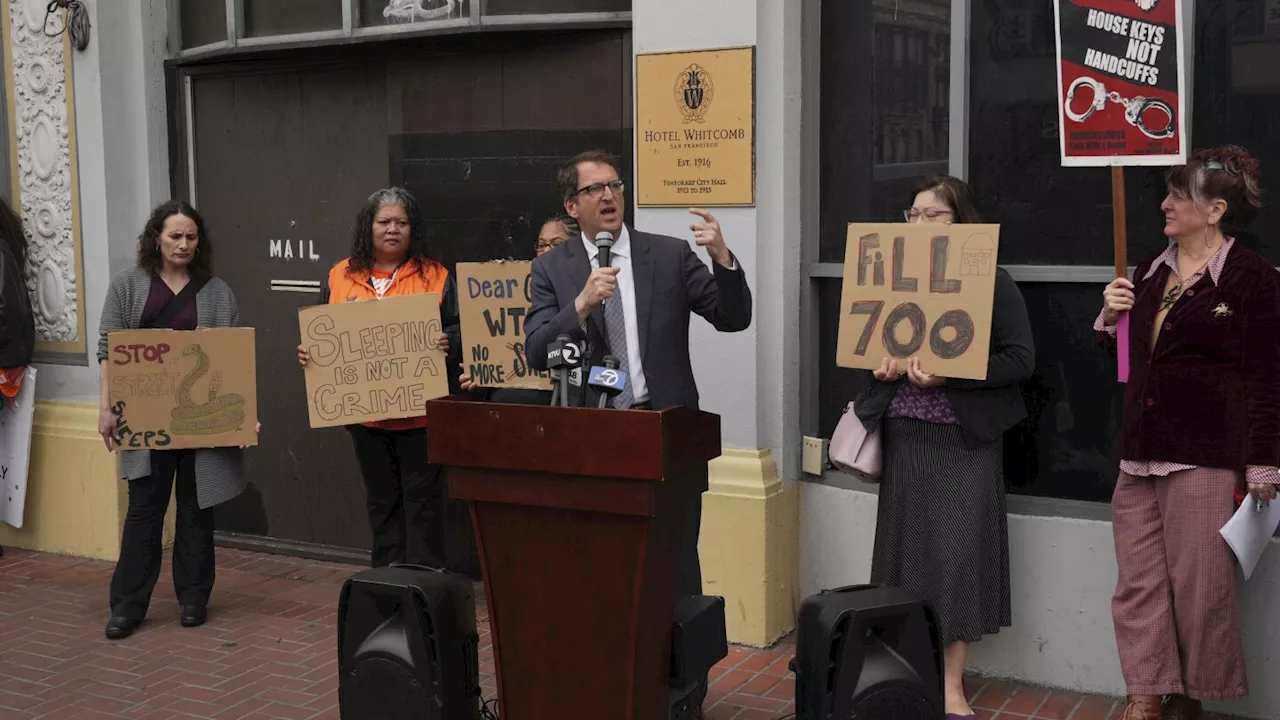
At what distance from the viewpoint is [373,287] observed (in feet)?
19.8

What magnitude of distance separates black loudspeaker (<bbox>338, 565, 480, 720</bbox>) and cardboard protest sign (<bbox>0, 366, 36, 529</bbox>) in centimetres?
439

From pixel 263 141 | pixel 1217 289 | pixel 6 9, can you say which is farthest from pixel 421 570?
pixel 6 9

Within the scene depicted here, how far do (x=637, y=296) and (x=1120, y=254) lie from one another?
1.66m

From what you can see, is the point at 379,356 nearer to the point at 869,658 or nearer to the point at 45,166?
the point at 869,658

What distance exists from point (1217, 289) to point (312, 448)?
4908mm

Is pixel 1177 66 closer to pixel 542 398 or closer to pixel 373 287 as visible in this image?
pixel 542 398

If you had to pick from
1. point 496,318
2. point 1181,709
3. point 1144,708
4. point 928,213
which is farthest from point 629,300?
point 1181,709

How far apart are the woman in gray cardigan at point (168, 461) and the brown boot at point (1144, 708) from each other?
13.4ft

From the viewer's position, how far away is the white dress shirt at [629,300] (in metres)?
4.63

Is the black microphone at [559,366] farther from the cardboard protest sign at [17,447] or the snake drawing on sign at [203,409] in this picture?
the cardboard protest sign at [17,447]

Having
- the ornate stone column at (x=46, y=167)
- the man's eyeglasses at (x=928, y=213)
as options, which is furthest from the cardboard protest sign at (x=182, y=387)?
the man's eyeglasses at (x=928, y=213)

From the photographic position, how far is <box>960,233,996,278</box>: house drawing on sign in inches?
186

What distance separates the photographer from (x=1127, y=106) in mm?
4523

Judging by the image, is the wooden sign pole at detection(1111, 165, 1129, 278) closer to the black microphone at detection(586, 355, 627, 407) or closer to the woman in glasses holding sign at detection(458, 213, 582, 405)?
the black microphone at detection(586, 355, 627, 407)
